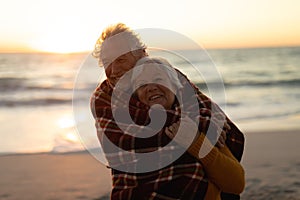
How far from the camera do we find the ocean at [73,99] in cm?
264

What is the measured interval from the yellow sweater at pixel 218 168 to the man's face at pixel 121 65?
1.20 ft

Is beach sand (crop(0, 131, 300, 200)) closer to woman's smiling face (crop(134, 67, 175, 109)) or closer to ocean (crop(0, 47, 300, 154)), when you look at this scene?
ocean (crop(0, 47, 300, 154))

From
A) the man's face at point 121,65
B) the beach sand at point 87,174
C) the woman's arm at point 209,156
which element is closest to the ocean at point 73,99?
the man's face at point 121,65

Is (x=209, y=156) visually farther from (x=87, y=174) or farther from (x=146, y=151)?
(x=87, y=174)

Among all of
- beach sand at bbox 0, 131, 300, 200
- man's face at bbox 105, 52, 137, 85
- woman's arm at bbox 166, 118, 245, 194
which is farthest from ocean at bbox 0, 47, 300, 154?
beach sand at bbox 0, 131, 300, 200

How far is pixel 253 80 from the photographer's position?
17422 mm

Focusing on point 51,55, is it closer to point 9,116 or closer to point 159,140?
point 9,116

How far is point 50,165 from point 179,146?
4059 mm

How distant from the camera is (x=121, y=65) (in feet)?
7.06

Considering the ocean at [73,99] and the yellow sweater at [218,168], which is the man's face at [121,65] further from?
the yellow sweater at [218,168]

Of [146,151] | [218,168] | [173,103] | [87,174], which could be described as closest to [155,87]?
[173,103]

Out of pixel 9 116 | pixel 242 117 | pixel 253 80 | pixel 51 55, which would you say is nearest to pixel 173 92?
pixel 242 117

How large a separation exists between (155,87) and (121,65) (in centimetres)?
17

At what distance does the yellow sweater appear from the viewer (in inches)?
81.8
